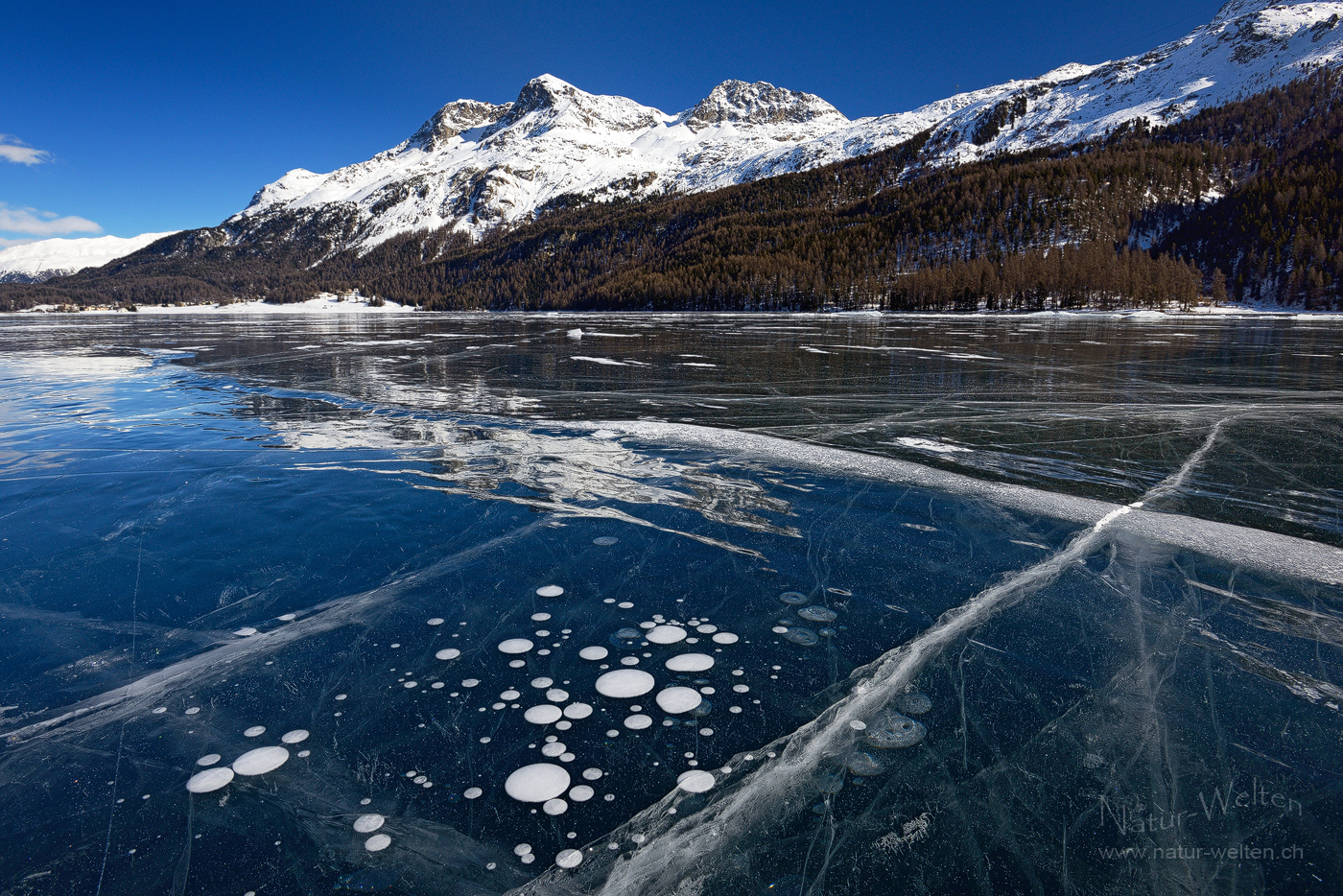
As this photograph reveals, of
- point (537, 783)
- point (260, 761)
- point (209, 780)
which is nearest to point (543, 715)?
point (537, 783)

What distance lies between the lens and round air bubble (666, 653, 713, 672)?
3.38 meters

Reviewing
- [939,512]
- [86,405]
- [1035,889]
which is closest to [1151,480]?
[939,512]

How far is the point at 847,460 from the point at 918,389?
6660 mm

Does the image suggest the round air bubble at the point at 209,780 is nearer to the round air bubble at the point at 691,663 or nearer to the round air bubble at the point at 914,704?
the round air bubble at the point at 691,663

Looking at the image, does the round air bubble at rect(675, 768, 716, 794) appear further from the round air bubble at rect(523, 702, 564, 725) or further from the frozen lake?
the round air bubble at rect(523, 702, 564, 725)

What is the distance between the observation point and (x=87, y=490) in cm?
664

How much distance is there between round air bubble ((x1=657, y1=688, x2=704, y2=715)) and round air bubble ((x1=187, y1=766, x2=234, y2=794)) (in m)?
1.89

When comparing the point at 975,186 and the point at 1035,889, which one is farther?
the point at 975,186

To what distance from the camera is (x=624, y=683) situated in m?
3.26

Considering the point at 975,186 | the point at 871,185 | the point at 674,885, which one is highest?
the point at 871,185

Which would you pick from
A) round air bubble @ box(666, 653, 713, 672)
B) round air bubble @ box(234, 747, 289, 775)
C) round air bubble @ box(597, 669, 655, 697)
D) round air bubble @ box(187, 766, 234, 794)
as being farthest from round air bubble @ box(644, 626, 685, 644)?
round air bubble @ box(187, 766, 234, 794)

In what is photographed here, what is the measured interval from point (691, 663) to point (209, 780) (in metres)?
2.22

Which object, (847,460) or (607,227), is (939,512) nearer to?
(847,460)

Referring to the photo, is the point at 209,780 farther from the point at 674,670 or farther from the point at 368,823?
the point at 674,670
